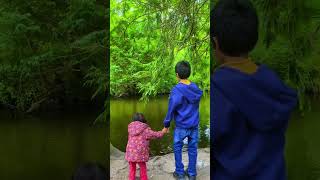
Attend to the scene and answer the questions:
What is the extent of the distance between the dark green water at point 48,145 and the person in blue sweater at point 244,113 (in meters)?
2.28

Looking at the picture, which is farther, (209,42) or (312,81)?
(312,81)

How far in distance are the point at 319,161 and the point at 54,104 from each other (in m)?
2.66

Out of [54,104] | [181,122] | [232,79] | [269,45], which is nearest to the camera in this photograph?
[232,79]

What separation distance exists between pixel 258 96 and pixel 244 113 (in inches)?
4.2

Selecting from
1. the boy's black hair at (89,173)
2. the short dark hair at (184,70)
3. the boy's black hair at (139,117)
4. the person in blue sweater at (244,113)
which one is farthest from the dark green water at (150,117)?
the boy's black hair at (89,173)

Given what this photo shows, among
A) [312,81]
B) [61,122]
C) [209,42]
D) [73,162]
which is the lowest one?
[73,162]

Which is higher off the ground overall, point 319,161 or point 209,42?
point 209,42

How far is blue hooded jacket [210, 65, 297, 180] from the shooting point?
211cm

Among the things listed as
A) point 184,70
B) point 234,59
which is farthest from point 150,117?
point 234,59

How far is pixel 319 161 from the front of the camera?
4.41m

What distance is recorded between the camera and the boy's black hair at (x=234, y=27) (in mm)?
2244

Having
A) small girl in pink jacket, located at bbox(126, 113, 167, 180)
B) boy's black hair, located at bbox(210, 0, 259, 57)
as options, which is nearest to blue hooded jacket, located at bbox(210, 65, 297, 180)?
boy's black hair, located at bbox(210, 0, 259, 57)

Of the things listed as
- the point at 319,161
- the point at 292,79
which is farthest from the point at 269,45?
the point at 319,161

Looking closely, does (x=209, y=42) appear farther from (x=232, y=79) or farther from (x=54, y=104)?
(x=54, y=104)
